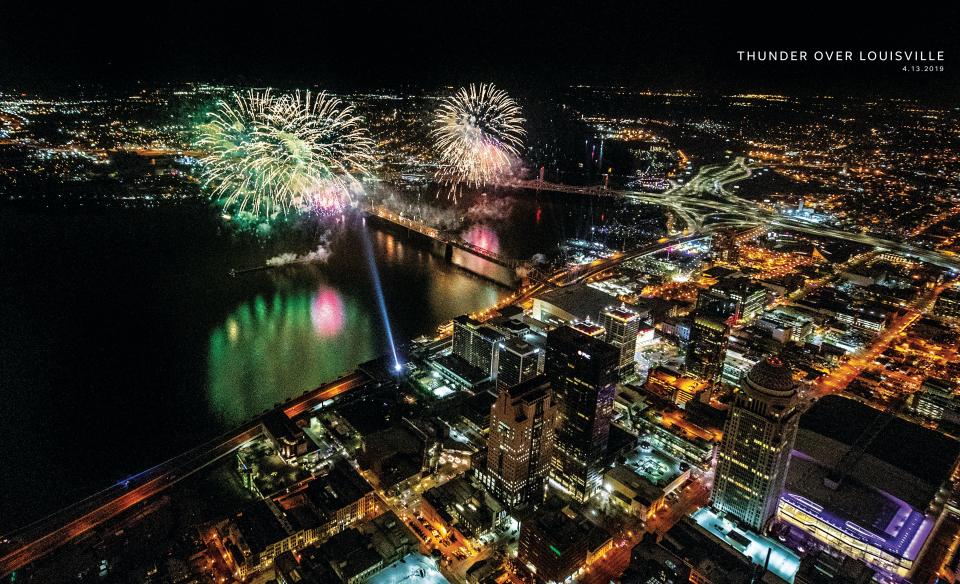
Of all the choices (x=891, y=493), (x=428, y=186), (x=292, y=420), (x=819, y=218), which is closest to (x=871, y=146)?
(x=819, y=218)

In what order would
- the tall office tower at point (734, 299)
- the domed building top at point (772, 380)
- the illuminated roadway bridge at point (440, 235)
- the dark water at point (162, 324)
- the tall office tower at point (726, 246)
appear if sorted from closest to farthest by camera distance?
1. the domed building top at point (772, 380)
2. the dark water at point (162, 324)
3. the tall office tower at point (734, 299)
4. the illuminated roadway bridge at point (440, 235)
5. the tall office tower at point (726, 246)

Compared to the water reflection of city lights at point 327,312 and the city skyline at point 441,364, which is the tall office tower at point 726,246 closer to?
the city skyline at point 441,364

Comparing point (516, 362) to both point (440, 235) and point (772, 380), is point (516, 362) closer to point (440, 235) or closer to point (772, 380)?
point (772, 380)

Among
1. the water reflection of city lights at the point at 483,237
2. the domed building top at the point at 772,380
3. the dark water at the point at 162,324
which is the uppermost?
the domed building top at the point at 772,380

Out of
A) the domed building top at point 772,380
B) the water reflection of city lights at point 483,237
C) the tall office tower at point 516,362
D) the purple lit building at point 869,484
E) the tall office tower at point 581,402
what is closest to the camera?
the domed building top at point 772,380

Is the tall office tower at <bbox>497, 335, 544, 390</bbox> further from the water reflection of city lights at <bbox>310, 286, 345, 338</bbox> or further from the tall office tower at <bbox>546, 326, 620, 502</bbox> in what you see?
the water reflection of city lights at <bbox>310, 286, 345, 338</bbox>

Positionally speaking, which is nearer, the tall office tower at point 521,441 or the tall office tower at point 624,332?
the tall office tower at point 521,441

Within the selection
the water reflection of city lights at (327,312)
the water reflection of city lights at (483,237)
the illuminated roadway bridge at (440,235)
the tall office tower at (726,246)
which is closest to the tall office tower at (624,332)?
the illuminated roadway bridge at (440,235)
